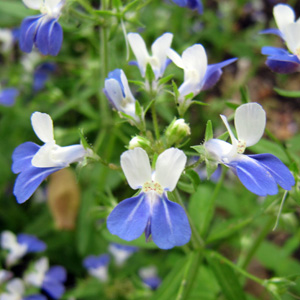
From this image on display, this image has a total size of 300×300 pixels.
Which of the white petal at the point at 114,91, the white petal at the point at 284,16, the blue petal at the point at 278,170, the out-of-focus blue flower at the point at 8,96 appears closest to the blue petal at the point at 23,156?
the white petal at the point at 114,91

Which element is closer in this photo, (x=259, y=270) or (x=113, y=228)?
(x=113, y=228)

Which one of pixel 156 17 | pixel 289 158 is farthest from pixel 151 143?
pixel 156 17

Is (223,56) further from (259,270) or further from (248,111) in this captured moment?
(248,111)

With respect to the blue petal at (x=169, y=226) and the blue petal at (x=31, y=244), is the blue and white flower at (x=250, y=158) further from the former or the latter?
the blue petal at (x=31, y=244)

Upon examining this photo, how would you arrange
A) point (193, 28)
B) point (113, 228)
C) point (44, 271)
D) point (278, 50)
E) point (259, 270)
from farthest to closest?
point (193, 28) → point (259, 270) → point (44, 271) → point (278, 50) → point (113, 228)

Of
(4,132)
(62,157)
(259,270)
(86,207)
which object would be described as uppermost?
(62,157)

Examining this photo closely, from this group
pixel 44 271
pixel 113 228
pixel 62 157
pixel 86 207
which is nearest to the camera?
pixel 113 228
